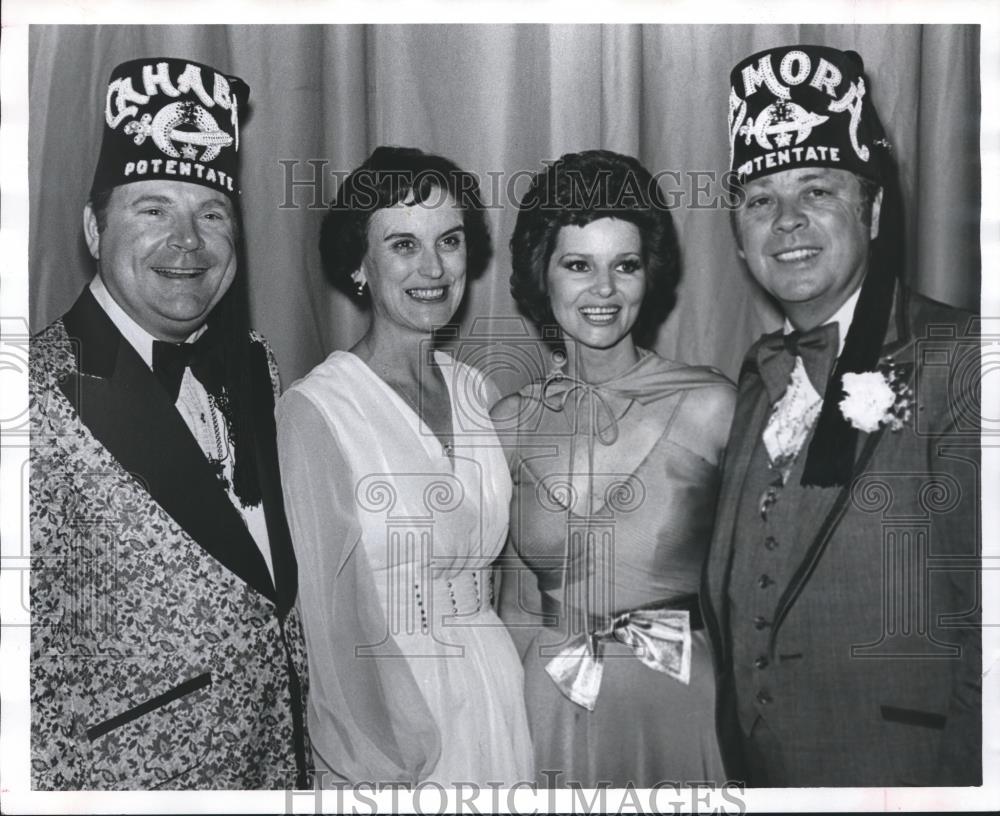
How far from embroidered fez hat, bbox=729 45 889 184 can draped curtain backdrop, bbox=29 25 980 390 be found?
0.10 feet

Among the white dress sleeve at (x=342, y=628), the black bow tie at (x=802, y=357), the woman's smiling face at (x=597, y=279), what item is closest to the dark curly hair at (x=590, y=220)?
the woman's smiling face at (x=597, y=279)

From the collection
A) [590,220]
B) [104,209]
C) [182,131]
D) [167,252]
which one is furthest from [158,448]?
[590,220]

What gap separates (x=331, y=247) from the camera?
2090mm

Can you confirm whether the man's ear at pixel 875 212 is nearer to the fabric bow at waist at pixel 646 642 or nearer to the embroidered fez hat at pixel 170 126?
the fabric bow at waist at pixel 646 642

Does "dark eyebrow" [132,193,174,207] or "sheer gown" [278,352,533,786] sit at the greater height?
"dark eyebrow" [132,193,174,207]

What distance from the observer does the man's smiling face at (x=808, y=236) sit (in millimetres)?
2062

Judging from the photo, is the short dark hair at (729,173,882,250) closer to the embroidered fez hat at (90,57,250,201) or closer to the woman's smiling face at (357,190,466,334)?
the woman's smiling face at (357,190,466,334)

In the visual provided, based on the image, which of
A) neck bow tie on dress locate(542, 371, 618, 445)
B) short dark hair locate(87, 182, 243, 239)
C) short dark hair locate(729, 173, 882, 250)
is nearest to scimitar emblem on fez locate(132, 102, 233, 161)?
short dark hair locate(87, 182, 243, 239)

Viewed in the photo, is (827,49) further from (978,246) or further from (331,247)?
(331,247)

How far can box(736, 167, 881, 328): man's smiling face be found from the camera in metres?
2.06

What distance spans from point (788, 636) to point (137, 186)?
1.63 m
